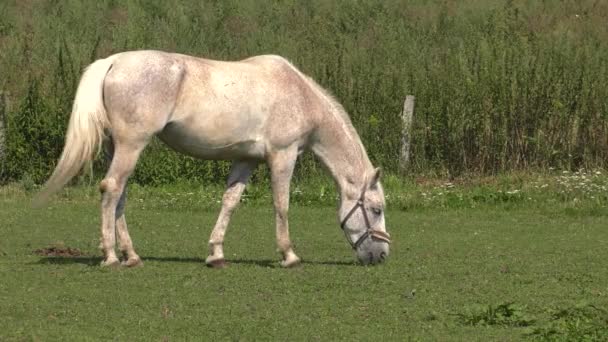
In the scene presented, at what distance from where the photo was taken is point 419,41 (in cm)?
2475

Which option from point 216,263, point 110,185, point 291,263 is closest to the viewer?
point 110,185

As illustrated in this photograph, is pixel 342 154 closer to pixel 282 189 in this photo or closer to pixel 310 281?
pixel 282 189

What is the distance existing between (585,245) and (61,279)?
20.1 ft

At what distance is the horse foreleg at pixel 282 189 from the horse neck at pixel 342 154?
1.17 ft

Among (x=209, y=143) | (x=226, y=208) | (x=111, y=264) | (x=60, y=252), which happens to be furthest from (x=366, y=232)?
(x=60, y=252)

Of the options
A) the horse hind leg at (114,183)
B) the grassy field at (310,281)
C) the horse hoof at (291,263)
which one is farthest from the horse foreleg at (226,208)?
the horse hind leg at (114,183)

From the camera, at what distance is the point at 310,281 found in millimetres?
11375

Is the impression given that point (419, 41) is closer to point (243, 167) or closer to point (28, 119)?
point (28, 119)

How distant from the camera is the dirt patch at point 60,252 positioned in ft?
42.9

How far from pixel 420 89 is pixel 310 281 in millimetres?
10219

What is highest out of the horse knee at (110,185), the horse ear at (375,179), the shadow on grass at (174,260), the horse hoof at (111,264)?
the horse knee at (110,185)

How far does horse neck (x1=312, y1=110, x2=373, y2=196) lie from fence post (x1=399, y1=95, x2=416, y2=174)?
7606mm

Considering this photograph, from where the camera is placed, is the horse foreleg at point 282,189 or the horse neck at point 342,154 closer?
the horse foreleg at point 282,189

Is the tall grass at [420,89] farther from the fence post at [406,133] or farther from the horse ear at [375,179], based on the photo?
the horse ear at [375,179]
